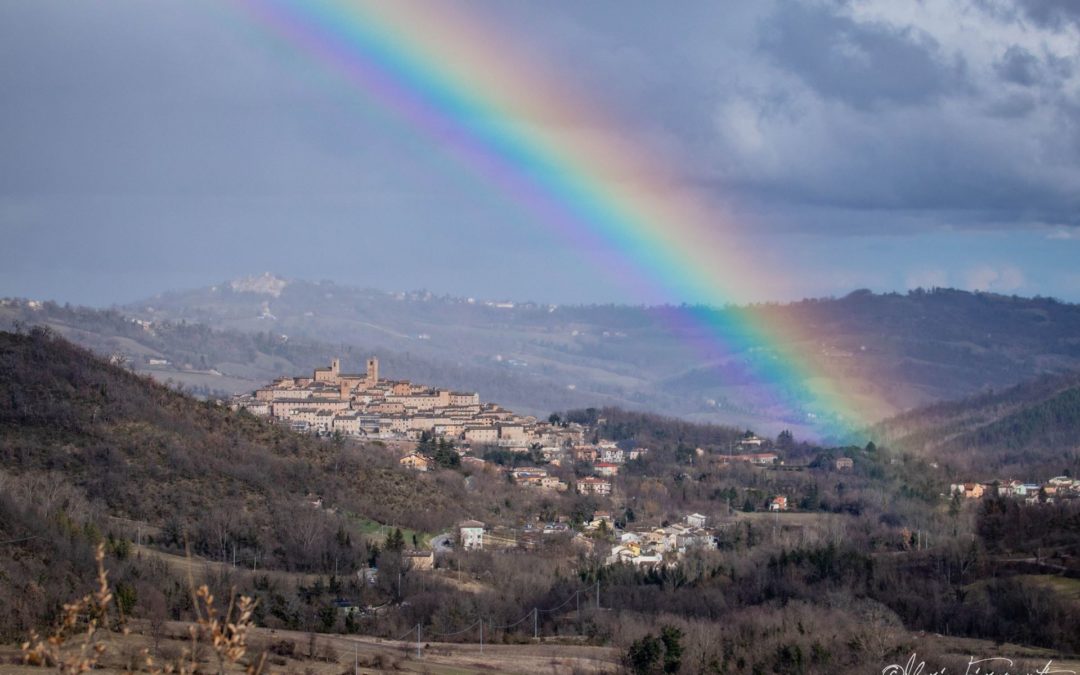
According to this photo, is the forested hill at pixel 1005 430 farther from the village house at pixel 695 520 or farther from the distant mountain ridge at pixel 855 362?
the distant mountain ridge at pixel 855 362

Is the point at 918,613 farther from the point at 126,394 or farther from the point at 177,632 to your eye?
the point at 126,394

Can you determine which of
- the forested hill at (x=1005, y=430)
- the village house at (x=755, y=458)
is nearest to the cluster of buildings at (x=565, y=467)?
the village house at (x=755, y=458)

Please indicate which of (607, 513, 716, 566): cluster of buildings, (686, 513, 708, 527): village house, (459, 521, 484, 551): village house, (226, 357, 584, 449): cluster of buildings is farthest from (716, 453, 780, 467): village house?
(459, 521, 484, 551): village house

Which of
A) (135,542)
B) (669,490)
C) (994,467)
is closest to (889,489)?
(669,490)

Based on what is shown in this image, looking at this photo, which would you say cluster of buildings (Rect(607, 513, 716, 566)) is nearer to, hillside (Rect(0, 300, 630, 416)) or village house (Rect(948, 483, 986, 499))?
village house (Rect(948, 483, 986, 499))

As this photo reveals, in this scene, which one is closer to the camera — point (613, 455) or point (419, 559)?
point (419, 559)

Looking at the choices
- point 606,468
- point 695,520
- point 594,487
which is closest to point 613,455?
point 606,468

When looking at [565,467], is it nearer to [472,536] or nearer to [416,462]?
[416,462]
